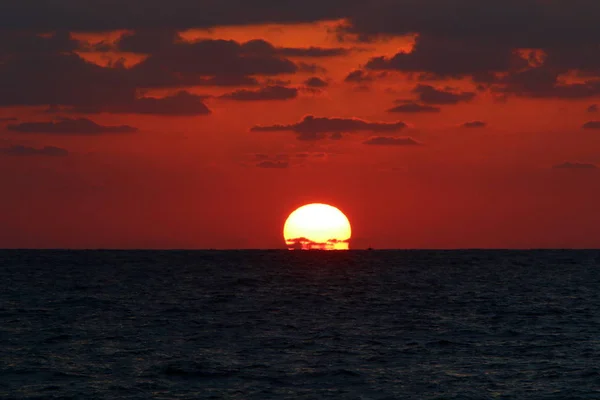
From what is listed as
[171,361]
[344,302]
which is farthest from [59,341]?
[344,302]

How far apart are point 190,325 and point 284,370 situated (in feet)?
71.8

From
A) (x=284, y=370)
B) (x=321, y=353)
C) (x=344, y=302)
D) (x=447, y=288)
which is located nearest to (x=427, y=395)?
(x=284, y=370)

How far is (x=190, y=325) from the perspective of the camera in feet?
233

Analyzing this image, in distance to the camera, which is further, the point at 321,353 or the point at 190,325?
the point at 190,325

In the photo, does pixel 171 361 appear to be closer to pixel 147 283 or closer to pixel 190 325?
pixel 190 325

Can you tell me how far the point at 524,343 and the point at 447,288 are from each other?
55335 mm

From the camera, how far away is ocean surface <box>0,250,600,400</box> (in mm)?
45875

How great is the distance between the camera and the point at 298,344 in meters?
60.1

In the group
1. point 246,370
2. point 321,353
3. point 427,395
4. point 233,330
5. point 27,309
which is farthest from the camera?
point 27,309

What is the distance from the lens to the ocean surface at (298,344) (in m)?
45.9

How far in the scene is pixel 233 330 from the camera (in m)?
67.6

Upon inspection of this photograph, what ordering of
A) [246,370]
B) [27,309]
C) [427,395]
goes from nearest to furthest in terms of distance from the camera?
[427,395], [246,370], [27,309]

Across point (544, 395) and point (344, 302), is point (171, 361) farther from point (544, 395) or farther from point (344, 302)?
point (344, 302)

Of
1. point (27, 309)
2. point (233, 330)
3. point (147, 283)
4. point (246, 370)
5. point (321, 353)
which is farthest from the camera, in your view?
point (147, 283)
